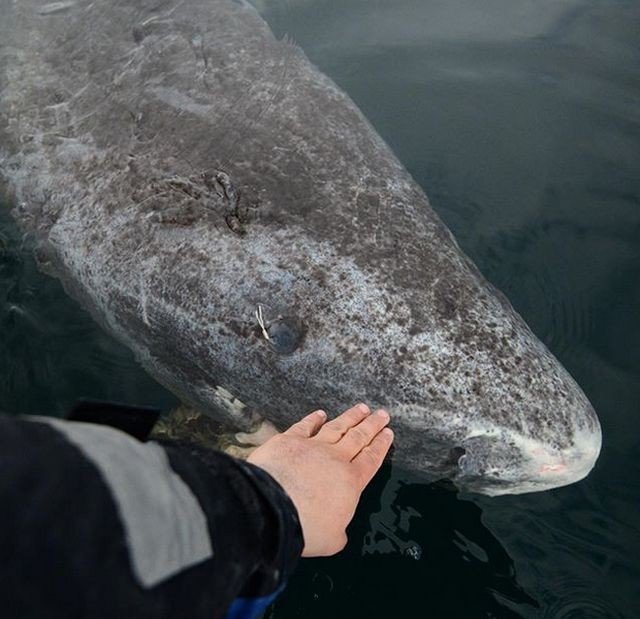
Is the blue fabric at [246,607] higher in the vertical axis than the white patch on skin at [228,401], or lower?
higher

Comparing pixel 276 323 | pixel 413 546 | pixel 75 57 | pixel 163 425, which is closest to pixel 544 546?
pixel 413 546

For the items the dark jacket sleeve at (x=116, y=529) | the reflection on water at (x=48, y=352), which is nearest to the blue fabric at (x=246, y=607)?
the dark jacket sleeve at (x=116, y=529)

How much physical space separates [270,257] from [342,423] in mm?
1070

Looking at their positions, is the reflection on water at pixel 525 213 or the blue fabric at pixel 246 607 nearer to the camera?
the blue fabric at pixel 246 607

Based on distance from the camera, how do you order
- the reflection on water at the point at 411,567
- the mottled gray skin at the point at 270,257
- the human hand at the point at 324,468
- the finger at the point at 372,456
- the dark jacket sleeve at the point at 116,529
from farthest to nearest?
the reflection on water at the point at 411,567 → the mottled gray skin at the point at 270,257 → the finger at the point at 372,456 → the human hand at the point at 324,468 → the dark jacket sleeve at the point at 116,529

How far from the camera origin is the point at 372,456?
306cm

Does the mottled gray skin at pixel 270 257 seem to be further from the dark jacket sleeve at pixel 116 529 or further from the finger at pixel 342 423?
the dark jacket sleeve at pixel 116 529

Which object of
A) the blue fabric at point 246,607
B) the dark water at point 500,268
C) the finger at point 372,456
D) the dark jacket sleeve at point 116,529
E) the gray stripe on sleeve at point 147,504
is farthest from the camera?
the dark water at point 500,268

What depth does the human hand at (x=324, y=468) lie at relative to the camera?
8.66ft

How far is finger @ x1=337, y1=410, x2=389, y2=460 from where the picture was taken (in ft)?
9.84

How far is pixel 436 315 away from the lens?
3453 mm

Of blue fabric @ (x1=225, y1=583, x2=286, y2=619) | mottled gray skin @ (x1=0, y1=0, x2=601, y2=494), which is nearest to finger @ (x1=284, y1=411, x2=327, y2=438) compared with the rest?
mottled gray skin @ (x1=0, y1=0, x2=601, y2=494)

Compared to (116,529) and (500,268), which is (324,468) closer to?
(116,529)

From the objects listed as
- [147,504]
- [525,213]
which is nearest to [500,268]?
[525,213]
